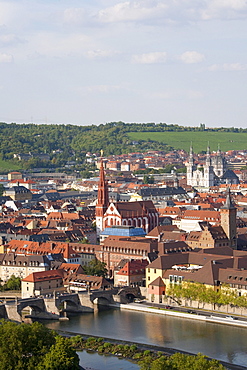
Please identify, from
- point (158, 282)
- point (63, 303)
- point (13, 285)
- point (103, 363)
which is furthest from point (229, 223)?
point (103, 363)

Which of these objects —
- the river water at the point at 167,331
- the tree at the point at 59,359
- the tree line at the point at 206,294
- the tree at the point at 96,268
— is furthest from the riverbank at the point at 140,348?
the tree at the point at 96,268

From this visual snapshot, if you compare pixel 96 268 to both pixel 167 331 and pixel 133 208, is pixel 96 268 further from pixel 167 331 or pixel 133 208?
pixel 133 208

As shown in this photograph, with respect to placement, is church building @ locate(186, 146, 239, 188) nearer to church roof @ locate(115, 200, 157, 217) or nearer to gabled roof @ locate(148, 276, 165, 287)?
church roof @ locate(115, 200, 157, 217)

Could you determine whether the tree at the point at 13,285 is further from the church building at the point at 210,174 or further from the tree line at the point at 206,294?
the church building at the point at 210,174

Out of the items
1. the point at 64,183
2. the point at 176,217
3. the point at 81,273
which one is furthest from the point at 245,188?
the point at 81,273

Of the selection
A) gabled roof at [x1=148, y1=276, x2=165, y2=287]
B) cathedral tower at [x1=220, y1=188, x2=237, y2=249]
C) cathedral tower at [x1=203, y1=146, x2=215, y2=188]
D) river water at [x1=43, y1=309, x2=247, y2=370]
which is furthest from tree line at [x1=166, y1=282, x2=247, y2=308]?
cathedral tower at [x1=203, y1=146, x2=215, y2=188]

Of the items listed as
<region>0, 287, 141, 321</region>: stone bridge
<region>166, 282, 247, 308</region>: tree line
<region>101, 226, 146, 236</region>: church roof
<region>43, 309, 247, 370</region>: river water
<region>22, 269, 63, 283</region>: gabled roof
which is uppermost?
<region>101, 226, 146, 236</region>: church roof

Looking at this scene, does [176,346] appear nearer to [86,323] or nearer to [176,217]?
[86,323]
